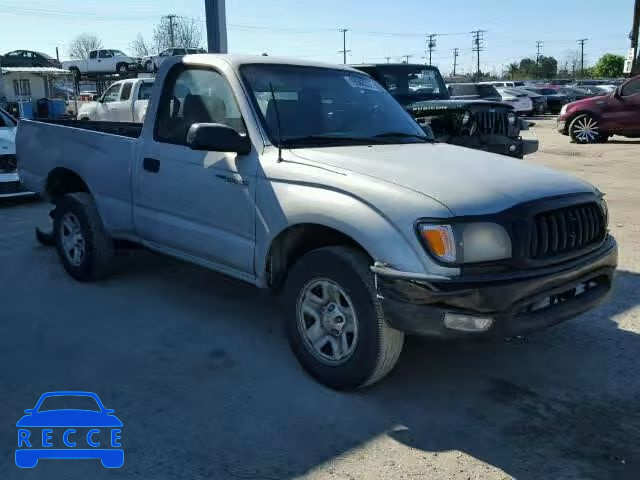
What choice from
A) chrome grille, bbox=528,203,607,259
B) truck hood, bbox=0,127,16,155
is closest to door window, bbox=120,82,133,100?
truck hood, bbox=0,127,16,155

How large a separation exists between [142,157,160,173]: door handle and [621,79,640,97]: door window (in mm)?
16023

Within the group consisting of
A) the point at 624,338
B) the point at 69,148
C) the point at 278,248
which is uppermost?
the point at 69,148

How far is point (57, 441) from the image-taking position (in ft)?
10.4

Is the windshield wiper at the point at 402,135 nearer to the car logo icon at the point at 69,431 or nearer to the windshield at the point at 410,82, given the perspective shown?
the car logo icon at the point at 69,431

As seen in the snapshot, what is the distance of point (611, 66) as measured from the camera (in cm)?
8331

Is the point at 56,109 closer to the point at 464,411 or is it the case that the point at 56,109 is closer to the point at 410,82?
the point at 410,82

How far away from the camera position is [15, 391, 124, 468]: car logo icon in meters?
3.05

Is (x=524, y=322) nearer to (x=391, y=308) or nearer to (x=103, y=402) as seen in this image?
(x=391, y=308)

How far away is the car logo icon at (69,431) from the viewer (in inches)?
120

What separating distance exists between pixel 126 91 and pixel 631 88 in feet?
44.6

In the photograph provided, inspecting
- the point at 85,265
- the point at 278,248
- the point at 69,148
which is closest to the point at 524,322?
the point at 278,248

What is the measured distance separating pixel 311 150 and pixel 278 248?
0.63 m

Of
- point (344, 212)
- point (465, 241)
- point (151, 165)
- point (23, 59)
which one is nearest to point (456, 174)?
point (465, 241)

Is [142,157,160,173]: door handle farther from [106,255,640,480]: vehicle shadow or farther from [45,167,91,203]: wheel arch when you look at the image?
[106,255,640,480]: vehicle shadow
